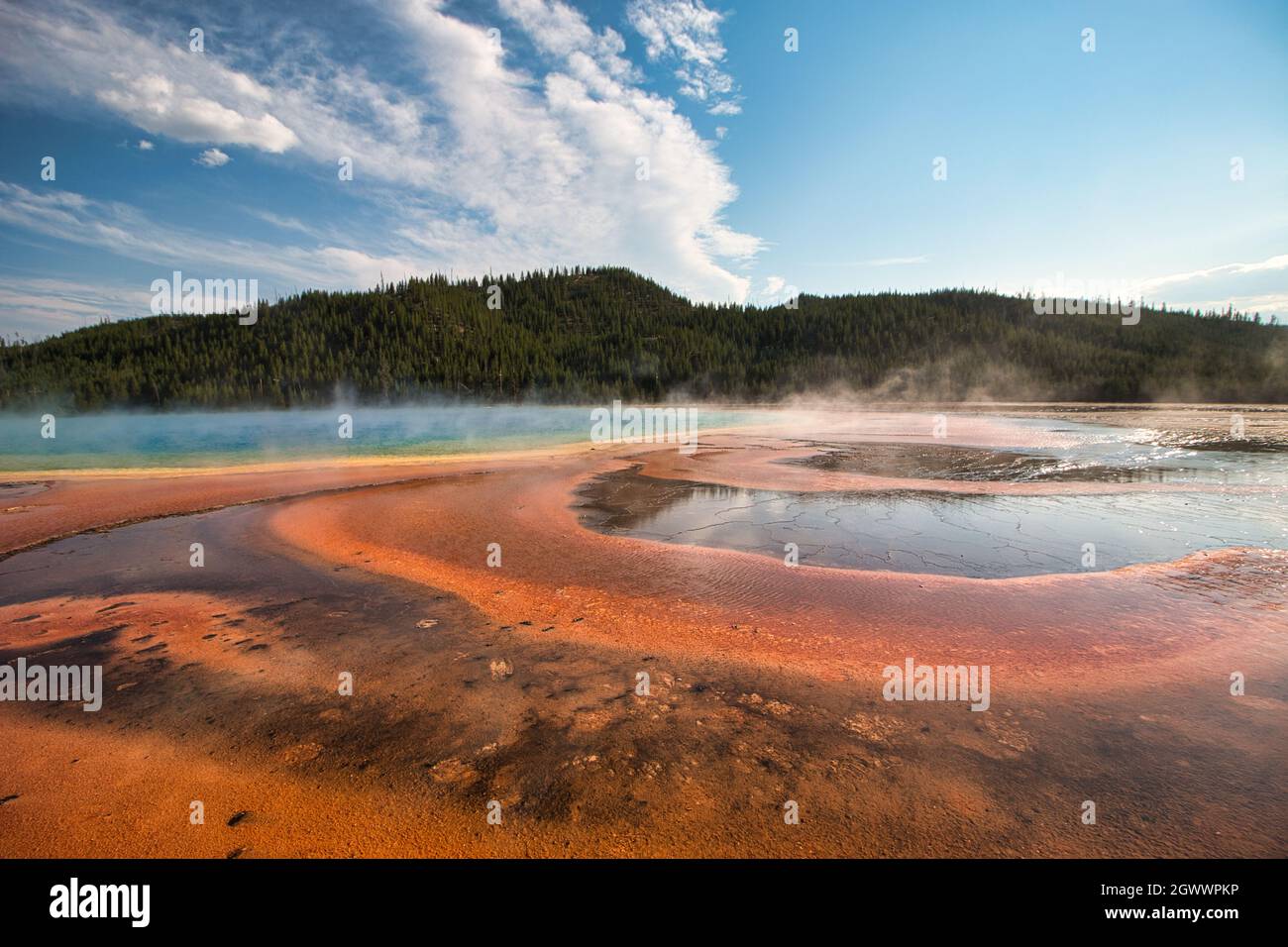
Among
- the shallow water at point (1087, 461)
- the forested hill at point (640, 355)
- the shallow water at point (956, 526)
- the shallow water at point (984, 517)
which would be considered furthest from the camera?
the forested hill at point (640, 355)

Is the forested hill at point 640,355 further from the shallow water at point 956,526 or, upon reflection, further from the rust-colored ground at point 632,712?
the rust-colored ground at point 632,712

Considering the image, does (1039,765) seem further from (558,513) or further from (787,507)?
(558,513)

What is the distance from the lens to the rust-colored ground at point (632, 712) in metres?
2.94

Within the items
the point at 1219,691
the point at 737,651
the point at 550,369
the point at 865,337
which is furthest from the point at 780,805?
the point at 865,337

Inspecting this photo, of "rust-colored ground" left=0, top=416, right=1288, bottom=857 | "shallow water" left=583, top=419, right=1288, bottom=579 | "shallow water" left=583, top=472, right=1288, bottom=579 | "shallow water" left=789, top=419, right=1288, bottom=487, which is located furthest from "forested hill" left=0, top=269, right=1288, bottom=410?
"rust-colored ground" left=0, top=416, right=1288, bottom=857

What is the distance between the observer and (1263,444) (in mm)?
21172

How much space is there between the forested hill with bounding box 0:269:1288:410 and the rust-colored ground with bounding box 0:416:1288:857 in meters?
88.8

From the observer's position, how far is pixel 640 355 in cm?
13025

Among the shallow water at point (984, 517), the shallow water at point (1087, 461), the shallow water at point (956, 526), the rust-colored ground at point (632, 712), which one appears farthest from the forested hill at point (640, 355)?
the rust-colored ground at point (632, 712)

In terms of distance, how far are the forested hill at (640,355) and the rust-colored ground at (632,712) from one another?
88.8 metres

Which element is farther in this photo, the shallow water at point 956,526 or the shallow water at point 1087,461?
the shallow water at point 1087,461

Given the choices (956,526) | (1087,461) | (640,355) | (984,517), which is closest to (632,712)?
(956,526)

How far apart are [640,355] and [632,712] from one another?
130026mm

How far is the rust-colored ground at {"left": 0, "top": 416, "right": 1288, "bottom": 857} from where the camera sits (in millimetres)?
2936
